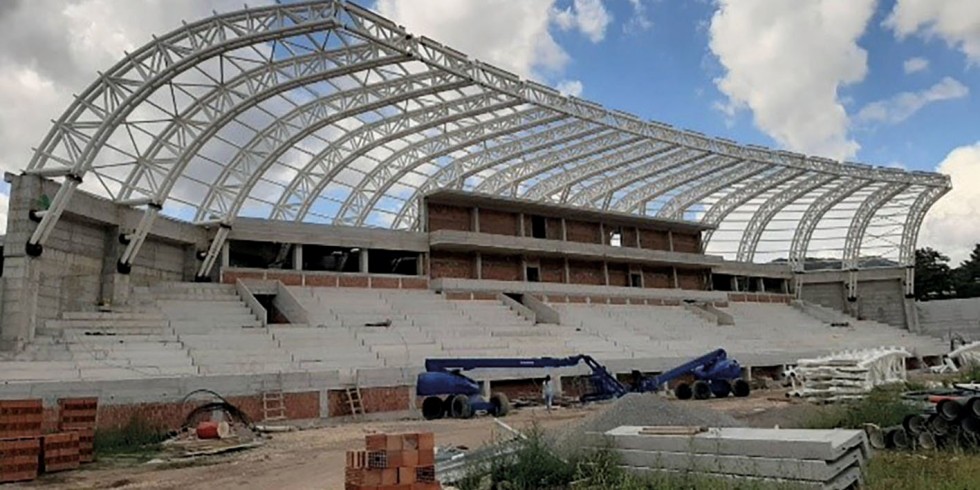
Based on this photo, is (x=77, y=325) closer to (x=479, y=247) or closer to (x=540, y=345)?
(x=540, y=345)

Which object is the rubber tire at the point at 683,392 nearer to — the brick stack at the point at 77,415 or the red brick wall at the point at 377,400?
the red brick wall at the point at 377,400

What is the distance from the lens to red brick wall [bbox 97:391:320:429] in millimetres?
17953

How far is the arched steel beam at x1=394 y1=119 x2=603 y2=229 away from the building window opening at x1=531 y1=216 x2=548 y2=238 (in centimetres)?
567

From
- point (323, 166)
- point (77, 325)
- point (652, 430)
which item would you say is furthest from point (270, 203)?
point (652, 430)

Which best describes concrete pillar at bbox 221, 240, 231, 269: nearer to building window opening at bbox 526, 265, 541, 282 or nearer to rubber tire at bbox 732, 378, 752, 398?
building window opening at bbox 526, 265, 541, 282

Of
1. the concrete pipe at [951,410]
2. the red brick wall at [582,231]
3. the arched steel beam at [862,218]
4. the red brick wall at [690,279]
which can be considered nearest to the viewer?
the concrete pipe at [951,410]

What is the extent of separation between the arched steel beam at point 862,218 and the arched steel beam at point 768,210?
5.96 metres

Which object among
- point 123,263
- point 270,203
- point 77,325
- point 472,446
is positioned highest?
point 270,203

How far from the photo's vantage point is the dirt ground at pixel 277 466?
37.6 ft

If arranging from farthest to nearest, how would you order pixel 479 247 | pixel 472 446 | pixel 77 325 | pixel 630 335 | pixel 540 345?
pixel 479 247, pixel 630 335, pixel 540 345, pixel 77 325, pixel 472 446

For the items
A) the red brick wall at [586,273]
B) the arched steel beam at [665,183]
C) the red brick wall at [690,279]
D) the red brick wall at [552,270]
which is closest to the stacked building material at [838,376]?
the arched steel beam at [665,183]

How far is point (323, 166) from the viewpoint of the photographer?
37.6 meters

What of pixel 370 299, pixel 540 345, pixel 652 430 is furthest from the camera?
pixel 370 299

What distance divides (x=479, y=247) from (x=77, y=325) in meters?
21.9
